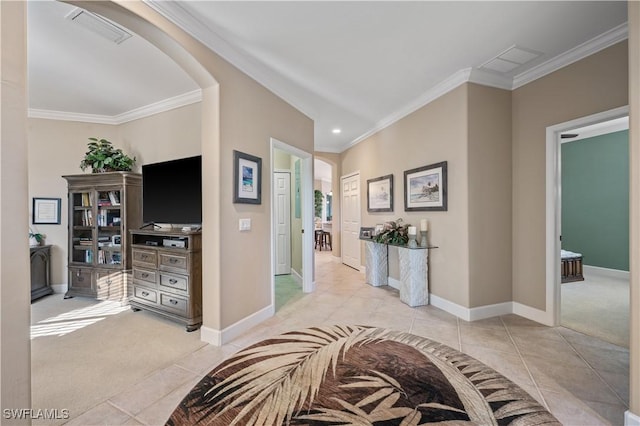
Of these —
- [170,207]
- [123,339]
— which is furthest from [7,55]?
[123,339]

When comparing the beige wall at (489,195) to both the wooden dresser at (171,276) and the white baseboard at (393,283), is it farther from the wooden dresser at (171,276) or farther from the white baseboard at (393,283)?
the wooden dresser at (171,276)

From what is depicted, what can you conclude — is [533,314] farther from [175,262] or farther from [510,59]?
[175,262]

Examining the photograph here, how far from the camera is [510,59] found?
9.12ft

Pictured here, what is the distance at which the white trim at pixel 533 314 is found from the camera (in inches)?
113

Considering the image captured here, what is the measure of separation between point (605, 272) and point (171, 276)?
710 centimetres

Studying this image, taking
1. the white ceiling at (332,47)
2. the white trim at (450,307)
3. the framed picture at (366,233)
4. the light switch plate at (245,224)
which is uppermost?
the white ceiling at (332,47)

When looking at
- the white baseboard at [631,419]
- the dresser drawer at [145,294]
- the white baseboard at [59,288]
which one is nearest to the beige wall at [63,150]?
the white baseboard at [59,288]

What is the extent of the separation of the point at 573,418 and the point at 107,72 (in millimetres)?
5014

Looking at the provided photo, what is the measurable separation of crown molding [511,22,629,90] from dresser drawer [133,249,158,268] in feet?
15.3

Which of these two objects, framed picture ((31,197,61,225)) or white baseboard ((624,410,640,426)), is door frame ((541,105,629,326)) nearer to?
white baseboard ((624,410,640,426))

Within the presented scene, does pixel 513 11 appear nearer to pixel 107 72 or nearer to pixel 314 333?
pixel 314 333

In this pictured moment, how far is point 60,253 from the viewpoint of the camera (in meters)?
4.21

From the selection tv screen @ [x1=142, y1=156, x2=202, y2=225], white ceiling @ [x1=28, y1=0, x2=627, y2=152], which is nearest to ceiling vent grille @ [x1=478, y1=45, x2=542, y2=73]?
white ceiling @ [x1=28, y1=0, x2=627, y2=152]

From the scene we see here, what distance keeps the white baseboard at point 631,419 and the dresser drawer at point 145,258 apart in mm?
3927
